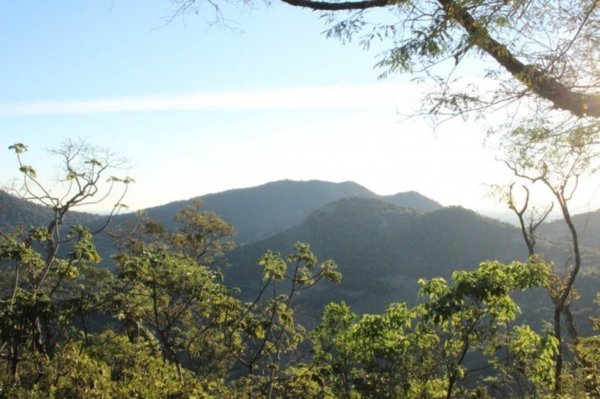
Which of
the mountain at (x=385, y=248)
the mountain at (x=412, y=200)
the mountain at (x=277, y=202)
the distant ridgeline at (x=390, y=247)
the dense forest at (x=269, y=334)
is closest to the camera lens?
the dense forest at (x=269, y=334)

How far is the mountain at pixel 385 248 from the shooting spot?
84.1 m

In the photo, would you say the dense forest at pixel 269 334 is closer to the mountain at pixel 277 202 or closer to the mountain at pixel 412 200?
the mountain at pixel 277 202

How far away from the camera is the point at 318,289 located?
293 feet

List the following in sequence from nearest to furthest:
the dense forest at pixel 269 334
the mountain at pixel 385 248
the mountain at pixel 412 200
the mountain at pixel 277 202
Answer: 1. the dense forest at pixel 269 334
2. the mountain at pixel 385 248
3. the mountain at pixel 277 202
4. the mountain at pixel 412 200

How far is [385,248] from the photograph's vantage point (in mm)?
98750

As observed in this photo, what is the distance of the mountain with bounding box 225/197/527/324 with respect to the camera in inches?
3312

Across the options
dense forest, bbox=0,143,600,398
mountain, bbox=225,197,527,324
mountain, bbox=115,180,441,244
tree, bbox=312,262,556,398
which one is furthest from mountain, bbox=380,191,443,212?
tree, bbox=312,262,556,398

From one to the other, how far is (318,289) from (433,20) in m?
86.9

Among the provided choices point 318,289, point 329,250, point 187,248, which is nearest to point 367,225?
point 329,250

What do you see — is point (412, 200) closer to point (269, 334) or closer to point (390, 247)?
point (390, 247)

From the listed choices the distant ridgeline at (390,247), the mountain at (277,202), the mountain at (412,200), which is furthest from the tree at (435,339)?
the mountain at (412,200)

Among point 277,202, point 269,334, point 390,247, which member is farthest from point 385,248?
point 277,202

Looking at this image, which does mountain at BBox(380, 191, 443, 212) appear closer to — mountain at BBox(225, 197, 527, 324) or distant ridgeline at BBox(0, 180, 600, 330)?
distant ridgeline at BBox(0, 180, 600, 330)

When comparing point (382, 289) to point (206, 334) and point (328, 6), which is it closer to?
point (206, 334)
